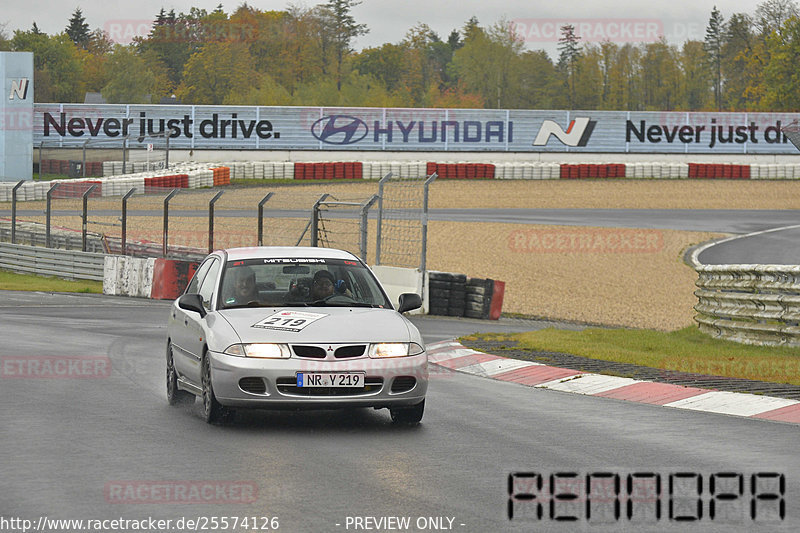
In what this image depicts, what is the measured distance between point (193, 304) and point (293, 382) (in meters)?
1.40

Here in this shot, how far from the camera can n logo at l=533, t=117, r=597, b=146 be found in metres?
62.4

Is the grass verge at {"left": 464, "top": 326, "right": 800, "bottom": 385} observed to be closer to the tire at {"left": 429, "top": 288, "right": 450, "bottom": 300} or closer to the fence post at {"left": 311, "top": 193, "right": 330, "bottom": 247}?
the tire at {"left": 429, "top": 288, "right": 450, "bottom": 300}

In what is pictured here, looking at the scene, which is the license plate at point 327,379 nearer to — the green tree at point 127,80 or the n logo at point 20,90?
the n logo at point 20,90

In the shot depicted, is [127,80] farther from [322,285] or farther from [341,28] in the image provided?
[322,285]

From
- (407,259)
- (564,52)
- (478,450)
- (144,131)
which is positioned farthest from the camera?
(564,52)

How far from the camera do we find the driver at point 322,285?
10250mm

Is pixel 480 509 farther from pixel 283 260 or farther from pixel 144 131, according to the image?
pixel 144 131

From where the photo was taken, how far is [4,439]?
343 inches

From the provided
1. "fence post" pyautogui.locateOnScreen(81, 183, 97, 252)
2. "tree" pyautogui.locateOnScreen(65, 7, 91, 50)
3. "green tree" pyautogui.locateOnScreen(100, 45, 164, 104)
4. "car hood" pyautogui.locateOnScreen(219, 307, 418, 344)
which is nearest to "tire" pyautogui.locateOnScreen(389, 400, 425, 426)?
"car hood" pyautogui.locateOnScreen(219, 307, 418, 344)

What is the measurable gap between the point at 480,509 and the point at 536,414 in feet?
12.3

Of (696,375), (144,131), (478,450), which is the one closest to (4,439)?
(478,450)

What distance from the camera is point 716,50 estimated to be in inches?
5950

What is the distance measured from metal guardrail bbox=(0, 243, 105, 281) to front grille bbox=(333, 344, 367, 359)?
17919 mm

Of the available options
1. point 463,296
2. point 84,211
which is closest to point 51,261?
point 84,211
